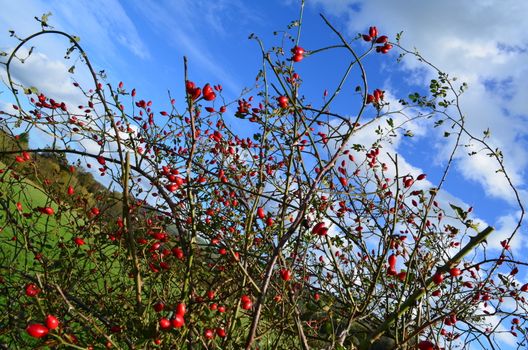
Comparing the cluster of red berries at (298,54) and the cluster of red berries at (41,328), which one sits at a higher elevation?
the cluster of red berries at (298,54)

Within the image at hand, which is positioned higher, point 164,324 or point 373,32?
point 373,32

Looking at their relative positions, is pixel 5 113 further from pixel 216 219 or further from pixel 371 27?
pixel 371 27

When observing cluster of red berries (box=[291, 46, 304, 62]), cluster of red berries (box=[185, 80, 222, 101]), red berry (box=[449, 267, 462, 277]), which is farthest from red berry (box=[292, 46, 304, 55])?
red berry (box=[449, 267, 462, 277])

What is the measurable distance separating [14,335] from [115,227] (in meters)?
0.84

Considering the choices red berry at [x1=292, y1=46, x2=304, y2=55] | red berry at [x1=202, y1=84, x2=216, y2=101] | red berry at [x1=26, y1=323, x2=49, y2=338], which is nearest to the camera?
red berry at [x1=26, y1=323, x2=49, y2=338]

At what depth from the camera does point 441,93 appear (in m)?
3.29

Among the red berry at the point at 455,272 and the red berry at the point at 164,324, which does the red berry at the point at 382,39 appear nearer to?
the red berry at the point at 455,272

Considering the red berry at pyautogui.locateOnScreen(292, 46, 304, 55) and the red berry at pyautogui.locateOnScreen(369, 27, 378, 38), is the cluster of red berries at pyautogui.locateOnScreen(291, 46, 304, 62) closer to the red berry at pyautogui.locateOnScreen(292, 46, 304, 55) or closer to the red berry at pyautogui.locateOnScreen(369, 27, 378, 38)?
the red berry at pyautogui.locateOnScreen(292, 46, 304, 55)

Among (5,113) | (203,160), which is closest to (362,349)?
(203,160)

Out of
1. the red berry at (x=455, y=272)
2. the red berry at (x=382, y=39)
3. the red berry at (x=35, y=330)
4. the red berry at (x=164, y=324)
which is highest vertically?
the red berry at (x=382, y=39)

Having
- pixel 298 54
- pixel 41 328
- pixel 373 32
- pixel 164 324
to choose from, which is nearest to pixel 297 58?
pixel 298 54

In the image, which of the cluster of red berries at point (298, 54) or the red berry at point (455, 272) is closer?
the red berry at point (455, 272)

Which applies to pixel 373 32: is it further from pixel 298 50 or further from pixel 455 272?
pixel 455 272

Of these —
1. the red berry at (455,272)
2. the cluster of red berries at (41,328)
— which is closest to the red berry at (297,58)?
the red berry at (455,272)
